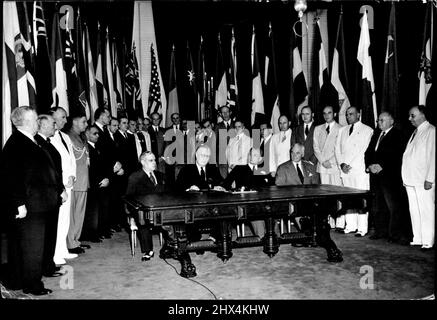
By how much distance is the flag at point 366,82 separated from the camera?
6.94 meters

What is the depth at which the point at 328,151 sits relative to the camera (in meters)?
7.00

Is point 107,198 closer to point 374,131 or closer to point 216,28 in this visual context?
point 374,131

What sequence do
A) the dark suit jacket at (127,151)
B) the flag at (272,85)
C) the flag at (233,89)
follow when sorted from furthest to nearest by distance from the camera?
the flag at (233,89) < the flag at (272,85) < the dark suit jacket at (127,151)

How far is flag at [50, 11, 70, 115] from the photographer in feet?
20.1

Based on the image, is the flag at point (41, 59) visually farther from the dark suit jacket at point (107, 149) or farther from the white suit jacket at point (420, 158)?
the white suit jacket at point (420, 158)

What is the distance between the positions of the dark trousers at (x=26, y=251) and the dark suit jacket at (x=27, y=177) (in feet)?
0.36

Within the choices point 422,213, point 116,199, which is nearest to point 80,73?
point 116,199

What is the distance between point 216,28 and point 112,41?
3.01 metres

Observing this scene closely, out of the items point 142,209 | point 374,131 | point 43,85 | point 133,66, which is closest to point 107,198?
point 43,85

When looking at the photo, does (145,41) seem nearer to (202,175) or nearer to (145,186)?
(202,175)

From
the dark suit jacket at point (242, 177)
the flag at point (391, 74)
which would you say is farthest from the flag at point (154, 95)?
the flag at point (391, 74)

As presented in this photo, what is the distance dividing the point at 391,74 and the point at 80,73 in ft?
19.0

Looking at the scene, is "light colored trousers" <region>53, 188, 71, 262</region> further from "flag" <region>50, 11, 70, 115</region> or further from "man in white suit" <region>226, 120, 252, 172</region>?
"man in white suit" <region>226, 120, 252, 172</region>

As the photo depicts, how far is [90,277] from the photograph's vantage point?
4.44 metres
